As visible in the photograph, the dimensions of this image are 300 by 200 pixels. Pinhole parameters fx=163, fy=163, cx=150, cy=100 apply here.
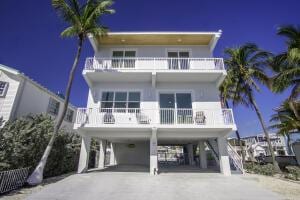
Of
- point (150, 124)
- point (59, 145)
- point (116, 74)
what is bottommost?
point (59, 145)

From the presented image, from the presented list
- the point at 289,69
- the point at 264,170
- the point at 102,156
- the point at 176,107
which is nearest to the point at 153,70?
the point at 176,107

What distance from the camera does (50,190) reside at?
721 cm

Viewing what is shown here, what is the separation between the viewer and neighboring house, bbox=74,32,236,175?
1122 centimetres

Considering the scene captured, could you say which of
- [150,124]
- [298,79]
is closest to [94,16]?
[150,124]

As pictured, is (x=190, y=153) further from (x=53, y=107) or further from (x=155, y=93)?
(x=53, y=107)

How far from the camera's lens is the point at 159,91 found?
13.2 m

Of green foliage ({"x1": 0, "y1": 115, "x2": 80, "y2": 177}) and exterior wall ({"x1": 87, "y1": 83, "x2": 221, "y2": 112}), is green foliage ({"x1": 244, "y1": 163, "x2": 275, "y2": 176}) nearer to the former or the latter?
exterior wall ({"x1": 87, "y1": 83, "x2": 221, "y2": 112})

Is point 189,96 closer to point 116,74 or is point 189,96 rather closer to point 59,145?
point 116,74

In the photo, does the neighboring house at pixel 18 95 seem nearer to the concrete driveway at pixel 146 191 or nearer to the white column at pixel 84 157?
the white column at pixel 84 157

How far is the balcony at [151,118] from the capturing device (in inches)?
428

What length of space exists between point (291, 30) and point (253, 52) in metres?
3.50

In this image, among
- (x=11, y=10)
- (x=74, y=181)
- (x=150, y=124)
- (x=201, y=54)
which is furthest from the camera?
(x=201, y=54)

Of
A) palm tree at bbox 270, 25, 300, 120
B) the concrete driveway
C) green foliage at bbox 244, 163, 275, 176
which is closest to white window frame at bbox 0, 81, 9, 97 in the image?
the concrete driveway

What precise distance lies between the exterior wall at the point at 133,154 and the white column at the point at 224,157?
25.0 feet
